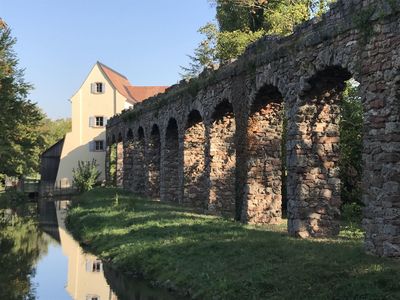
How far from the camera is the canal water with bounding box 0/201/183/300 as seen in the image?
1056 cm

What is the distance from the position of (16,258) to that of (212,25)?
19864 millimetres

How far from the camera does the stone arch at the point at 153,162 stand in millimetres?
25953

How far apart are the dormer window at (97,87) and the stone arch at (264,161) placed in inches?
1170

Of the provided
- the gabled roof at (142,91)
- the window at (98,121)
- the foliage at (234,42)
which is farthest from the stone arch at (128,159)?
the gabled roof at (142,91)

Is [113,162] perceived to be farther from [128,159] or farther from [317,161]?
[317,161]

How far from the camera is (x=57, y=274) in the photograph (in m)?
13.1

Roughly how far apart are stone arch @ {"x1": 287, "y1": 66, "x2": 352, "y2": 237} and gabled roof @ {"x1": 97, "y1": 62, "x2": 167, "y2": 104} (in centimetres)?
3235

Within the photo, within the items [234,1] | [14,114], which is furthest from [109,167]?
[234,1]

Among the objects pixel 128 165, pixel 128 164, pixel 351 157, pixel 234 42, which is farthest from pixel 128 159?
pixel 351 157

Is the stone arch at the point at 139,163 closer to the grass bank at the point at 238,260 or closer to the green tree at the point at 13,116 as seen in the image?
the green tree at the point at 13,116

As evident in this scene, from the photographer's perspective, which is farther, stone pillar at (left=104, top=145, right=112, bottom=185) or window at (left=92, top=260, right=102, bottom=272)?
stone pillar at (left=104, top=145, right=112, bottom=185)

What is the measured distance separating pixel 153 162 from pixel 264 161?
12093 millimetres

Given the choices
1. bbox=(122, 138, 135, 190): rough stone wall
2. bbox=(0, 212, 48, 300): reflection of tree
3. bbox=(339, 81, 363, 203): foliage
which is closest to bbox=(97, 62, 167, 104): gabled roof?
bbox=(122, 138, 135, 190): rough stone wall

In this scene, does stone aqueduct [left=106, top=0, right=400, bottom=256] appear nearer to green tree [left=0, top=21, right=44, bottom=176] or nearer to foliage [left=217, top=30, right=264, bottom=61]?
foliage [left=217, top=30, right=264, bottom=61]
